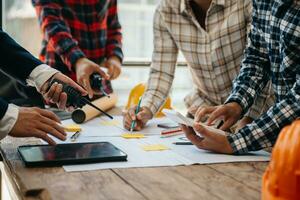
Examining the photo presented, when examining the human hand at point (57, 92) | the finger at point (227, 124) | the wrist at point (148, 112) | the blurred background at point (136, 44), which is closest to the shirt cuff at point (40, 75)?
the human hand at point (57, 92)

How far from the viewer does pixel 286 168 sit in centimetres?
76

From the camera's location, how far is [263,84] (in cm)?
175

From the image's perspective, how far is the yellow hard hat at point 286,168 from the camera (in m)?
0.76

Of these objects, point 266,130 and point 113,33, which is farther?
point 113,33

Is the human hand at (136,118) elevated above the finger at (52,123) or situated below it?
below

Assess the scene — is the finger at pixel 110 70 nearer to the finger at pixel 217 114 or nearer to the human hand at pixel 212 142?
the finger at pixel 217 114

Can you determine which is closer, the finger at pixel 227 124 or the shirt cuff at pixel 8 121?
the shirt cuff at pixel 8 121

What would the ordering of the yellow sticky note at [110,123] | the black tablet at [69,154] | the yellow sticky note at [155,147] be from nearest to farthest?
1. the black tablet at [69,154]
2. the yellow sticky note at [155,147]
3. the yellow sticky note at [110,123]

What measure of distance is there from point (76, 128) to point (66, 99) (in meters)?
0.14

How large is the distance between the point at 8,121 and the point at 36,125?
0.26ft

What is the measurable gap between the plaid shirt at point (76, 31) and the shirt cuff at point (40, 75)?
1.69ft

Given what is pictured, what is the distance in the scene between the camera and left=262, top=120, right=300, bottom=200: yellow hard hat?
0.76m

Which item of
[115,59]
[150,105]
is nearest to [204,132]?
[150,105]

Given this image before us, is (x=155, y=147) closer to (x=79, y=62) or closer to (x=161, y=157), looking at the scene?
(x=161, y=157)
